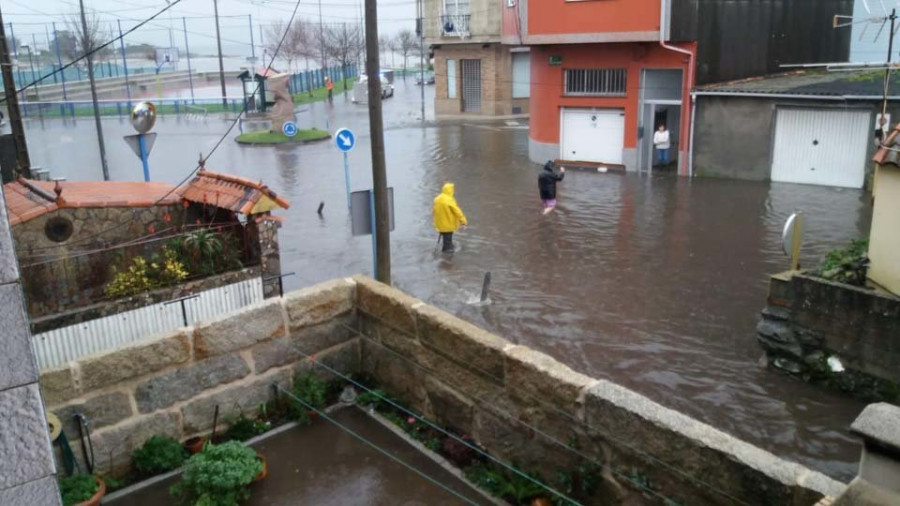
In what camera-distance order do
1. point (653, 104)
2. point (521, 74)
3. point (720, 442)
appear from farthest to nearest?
point (521, 74) → point (653, 104) → point (720, 442)

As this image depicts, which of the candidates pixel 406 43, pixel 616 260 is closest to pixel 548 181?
pixel 616 260

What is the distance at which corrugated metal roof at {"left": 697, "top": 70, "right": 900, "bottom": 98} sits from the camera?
19.4 m

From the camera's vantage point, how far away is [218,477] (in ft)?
19.1

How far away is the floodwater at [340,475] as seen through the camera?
6168 mm

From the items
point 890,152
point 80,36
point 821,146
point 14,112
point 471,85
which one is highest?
point 80,36

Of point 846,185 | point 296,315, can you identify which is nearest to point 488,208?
point 846,185

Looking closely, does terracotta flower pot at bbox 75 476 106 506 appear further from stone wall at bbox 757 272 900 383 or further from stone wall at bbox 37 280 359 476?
stone wall at bbox 757 272 900 383

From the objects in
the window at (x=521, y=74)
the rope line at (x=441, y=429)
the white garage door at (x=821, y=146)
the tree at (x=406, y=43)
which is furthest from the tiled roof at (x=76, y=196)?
the tree at (x=406, y=43)

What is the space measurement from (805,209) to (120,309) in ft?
48.2

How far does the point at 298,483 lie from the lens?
640 cm

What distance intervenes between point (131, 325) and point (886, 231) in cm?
808

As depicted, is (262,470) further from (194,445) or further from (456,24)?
(456,24)

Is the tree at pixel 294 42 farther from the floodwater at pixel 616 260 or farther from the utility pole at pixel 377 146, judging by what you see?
the utility pole at pixel 377 146

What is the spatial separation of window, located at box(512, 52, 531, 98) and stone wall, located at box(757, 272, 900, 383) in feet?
107
